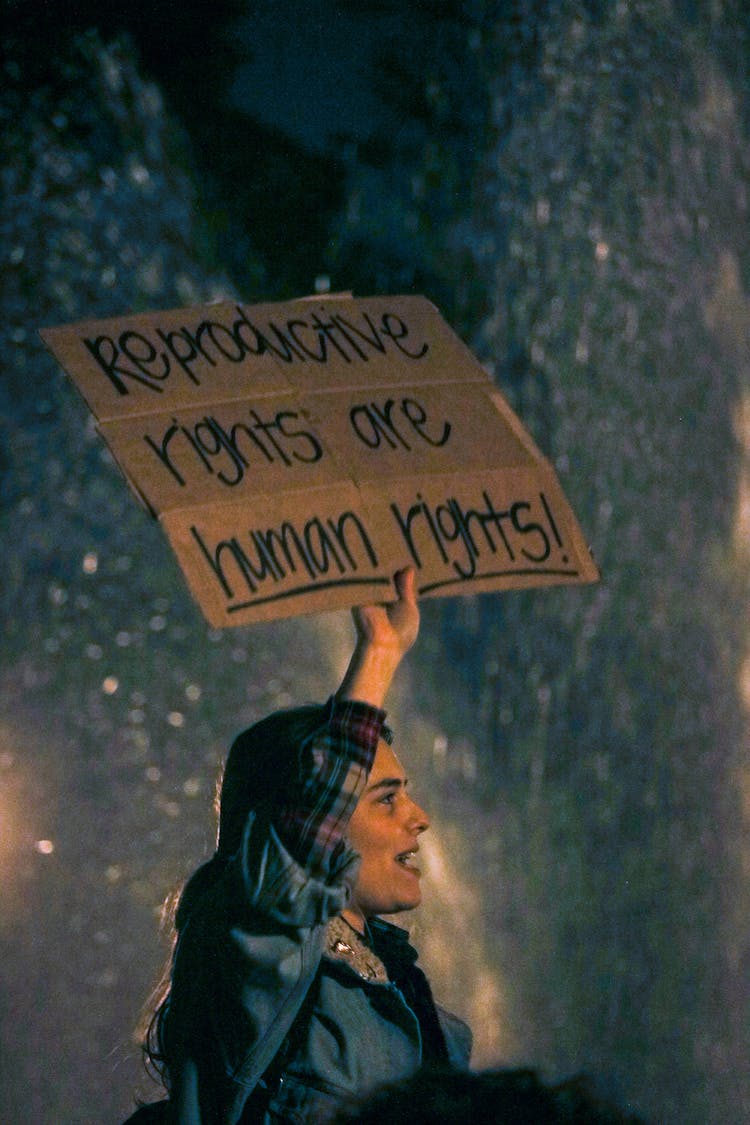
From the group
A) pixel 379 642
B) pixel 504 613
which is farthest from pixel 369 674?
pixel 504 613

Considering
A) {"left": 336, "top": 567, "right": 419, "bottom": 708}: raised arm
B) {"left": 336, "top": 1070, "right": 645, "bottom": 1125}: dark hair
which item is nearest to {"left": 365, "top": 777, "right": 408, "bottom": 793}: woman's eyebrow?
{"left": 336, "top": 567, "right": 419, "bottom": 708}: raised arm

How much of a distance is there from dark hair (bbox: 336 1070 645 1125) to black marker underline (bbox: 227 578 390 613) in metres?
0.57

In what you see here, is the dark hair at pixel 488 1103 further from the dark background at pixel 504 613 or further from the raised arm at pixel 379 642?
the dark background at pixel 504 613

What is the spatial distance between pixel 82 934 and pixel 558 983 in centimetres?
86

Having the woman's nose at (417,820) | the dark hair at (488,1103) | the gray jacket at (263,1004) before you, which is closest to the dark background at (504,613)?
the woman's nose at (417,820)

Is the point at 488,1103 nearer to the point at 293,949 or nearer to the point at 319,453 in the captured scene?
the point at 293,949

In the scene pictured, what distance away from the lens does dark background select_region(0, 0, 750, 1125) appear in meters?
3.31

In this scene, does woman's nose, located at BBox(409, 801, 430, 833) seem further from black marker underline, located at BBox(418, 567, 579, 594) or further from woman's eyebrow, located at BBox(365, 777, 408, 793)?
black marker underline, located at BBox(418, 567, 579, 594)

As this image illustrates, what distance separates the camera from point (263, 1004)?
140 centimetres

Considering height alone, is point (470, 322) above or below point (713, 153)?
below

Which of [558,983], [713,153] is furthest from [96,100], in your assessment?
[558,983]

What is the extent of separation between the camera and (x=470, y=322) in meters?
4.34

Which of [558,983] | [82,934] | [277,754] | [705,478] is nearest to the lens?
[277,754]

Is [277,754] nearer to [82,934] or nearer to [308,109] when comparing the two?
[82,934]
